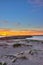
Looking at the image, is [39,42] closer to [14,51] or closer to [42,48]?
[42,48]

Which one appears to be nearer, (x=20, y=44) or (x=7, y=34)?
(x=7, y=34)

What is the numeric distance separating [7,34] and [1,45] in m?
0.53

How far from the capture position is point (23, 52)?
2867 mm

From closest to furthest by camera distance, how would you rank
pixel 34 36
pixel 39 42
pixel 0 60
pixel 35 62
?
pixel 35 62, pixel 0 60, pixel 34 36, pixel 39 42

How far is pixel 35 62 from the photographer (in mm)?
2428

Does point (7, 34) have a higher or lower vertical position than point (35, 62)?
higher

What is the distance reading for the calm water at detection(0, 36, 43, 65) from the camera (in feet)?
8.11

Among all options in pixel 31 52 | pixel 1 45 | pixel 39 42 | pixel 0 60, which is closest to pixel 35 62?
pixel 31 52

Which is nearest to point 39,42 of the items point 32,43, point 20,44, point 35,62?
point 32,43

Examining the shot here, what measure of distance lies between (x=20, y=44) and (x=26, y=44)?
0.55 feet

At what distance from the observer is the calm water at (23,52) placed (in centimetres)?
247

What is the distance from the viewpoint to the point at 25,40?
11.2 ft

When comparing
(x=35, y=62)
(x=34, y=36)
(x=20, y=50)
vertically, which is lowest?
(x=35, y=62)

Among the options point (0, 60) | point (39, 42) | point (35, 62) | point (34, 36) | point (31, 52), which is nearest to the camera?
point (35, 62)
